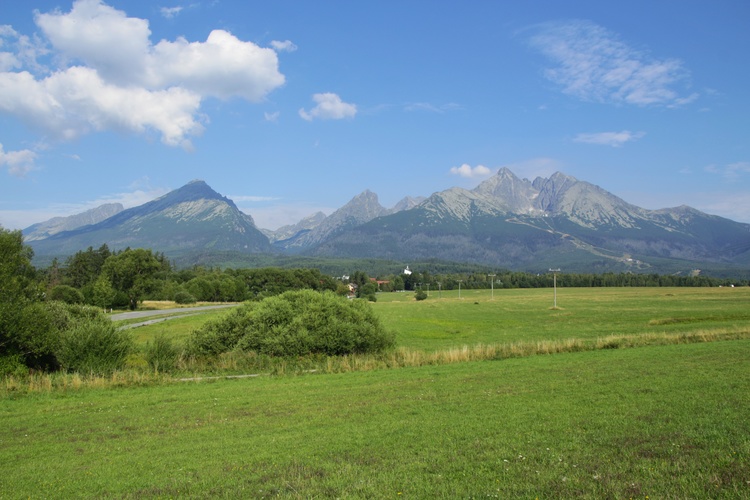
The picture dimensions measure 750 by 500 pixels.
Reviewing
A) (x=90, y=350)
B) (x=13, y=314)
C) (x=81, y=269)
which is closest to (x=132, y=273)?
(x=81, y=269)

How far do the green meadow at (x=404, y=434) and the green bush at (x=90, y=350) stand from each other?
3392 mm

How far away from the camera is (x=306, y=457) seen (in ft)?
36.1

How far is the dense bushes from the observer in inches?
1287

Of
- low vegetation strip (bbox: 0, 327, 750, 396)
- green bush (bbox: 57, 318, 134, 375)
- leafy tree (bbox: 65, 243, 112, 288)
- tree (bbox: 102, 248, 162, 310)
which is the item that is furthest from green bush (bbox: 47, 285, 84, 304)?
low vegetation strip (bbox: 0, 327, 750, 396)

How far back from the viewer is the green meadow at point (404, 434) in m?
8.62

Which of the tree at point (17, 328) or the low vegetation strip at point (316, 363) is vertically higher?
the tree at point (17, 328)

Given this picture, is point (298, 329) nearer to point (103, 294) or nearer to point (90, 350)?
point (90, 350)

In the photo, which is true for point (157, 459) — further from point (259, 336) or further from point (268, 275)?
point (268, 275)

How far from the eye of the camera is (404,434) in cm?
1238

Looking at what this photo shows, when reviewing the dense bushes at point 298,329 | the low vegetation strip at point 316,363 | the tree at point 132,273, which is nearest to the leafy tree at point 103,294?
the tree at point 132,273

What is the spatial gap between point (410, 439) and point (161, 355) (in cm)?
2185

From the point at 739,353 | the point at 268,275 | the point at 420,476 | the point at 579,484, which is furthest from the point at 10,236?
the point at 268,275

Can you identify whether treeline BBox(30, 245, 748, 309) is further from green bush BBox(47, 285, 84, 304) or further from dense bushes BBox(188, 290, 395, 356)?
dense bushes BBox(188, 290, 395, 356)

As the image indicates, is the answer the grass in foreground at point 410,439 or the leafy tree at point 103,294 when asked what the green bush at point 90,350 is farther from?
the leafy tree at point 103,294
